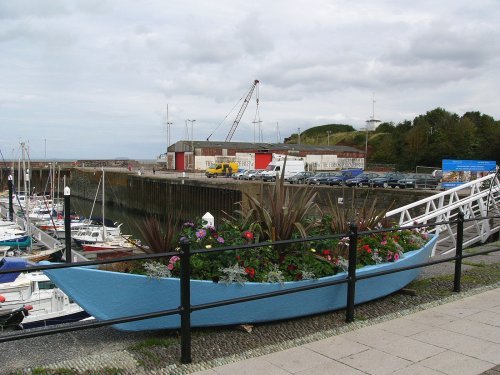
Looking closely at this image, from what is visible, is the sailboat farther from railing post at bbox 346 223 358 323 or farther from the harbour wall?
railing post at bbox 346 223 358 323

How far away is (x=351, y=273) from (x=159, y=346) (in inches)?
85.3

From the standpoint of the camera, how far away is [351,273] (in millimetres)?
5199

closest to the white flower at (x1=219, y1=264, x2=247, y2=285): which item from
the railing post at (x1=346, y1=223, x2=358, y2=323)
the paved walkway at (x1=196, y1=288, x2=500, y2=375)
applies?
the paved walkway at (x1=196, y1=288, x2=500, y2=375)

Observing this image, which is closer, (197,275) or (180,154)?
(197,275)

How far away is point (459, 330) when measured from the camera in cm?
509

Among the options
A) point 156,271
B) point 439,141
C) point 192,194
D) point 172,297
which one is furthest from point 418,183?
point 156,271

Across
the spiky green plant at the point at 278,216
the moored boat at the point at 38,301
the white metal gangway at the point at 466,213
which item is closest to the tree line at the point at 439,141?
the white metal gangway at the point at 466,213

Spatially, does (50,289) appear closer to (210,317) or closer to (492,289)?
(210,317)

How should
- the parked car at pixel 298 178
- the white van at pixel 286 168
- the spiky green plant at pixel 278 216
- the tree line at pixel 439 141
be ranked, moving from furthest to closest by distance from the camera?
the tree line at pixel 439 141 < the white van at pixel 286 168 < the parked car at pixel 298 178 < the spiky green plant at pixel 278 216

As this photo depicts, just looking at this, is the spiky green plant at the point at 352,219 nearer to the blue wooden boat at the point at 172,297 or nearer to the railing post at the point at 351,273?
the blue wooden boat at the point at 172,297

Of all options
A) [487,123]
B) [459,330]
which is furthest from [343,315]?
[487,123]

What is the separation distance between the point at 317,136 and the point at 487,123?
74.5 meters

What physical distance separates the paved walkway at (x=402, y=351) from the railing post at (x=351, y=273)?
0.24 meters

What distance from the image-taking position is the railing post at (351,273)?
5086 millimetres
